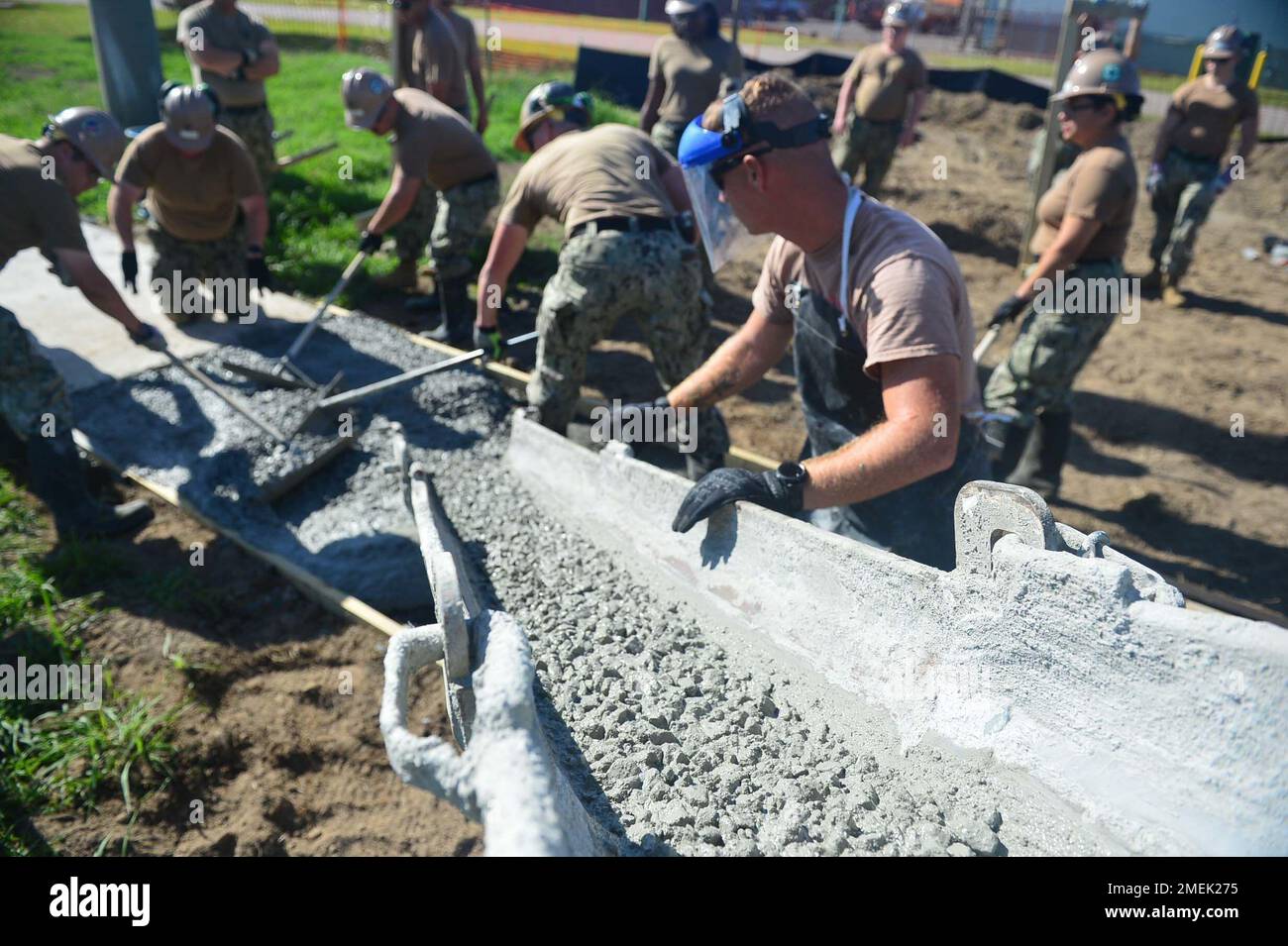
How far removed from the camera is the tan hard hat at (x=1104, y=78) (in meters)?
4.10

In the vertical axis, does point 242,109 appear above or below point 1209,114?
below

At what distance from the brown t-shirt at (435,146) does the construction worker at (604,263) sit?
5.28 feet

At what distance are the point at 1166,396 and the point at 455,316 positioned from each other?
5187mm

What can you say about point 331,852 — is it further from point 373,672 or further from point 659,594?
point 659,594

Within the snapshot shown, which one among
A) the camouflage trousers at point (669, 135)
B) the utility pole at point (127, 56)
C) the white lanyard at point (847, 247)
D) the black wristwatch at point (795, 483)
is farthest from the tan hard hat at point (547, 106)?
the utility pole at point (127, 56)

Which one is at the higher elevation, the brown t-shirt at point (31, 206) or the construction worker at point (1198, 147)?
the construction worker at point (1198, 147)

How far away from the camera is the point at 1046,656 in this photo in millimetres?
1817

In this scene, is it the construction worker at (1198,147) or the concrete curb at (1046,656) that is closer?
the concrete curb at (1046,656)

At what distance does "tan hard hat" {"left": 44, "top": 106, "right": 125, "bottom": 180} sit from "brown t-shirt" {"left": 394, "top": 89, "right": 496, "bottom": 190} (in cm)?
164

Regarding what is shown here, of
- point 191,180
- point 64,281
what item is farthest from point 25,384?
point 191,180

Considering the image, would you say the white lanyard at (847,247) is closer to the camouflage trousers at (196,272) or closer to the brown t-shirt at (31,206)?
the brown t-shirt at (31,206)

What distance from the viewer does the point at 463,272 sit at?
20.4ft

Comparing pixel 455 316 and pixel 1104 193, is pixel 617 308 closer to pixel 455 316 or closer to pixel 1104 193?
pixel 1104 193

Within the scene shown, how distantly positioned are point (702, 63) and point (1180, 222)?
4.49 metres
